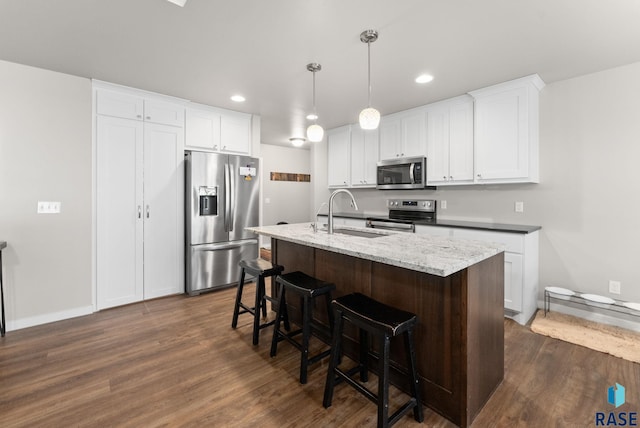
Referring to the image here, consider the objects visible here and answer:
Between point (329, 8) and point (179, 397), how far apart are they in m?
2.67

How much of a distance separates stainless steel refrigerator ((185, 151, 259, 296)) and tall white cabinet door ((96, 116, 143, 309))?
54 cm

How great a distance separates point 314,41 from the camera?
92.2 inches

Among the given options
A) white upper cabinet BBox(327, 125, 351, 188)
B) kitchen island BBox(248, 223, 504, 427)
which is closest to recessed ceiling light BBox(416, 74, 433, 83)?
kitchen island BBox(248, 223, 504, 427)

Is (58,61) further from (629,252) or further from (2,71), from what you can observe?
(629,252)

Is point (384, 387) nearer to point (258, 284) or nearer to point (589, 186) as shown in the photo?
point (258, 284)

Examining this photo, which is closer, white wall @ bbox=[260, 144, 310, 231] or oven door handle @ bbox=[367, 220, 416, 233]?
oven door handle @ bbox=[367, 220, 416, 233]

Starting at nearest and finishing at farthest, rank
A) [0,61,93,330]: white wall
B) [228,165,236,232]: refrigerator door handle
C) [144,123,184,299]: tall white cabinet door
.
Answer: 1. [0,61,93,330]: white wall
2. [144,123,184,299]: tall white cabinet door
3. [228,165,236,232]: refrigerator door handle

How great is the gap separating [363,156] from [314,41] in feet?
8.56

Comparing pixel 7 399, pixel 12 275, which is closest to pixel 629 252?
pixel 7 399

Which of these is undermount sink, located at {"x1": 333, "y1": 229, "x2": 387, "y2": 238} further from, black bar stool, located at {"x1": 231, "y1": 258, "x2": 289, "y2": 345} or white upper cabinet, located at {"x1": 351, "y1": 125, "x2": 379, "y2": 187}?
white upper cabinet, located at {"x1": 351, "y1": 125, "x2": 379, "y2": 187}

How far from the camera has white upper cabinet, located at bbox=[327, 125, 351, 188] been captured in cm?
505

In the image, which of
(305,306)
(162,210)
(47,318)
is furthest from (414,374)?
(47,318)

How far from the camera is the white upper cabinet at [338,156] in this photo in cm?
505

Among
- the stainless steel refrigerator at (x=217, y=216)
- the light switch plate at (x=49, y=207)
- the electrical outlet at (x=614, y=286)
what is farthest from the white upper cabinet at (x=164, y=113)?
the electrical outlet at (x=614, y=286)
